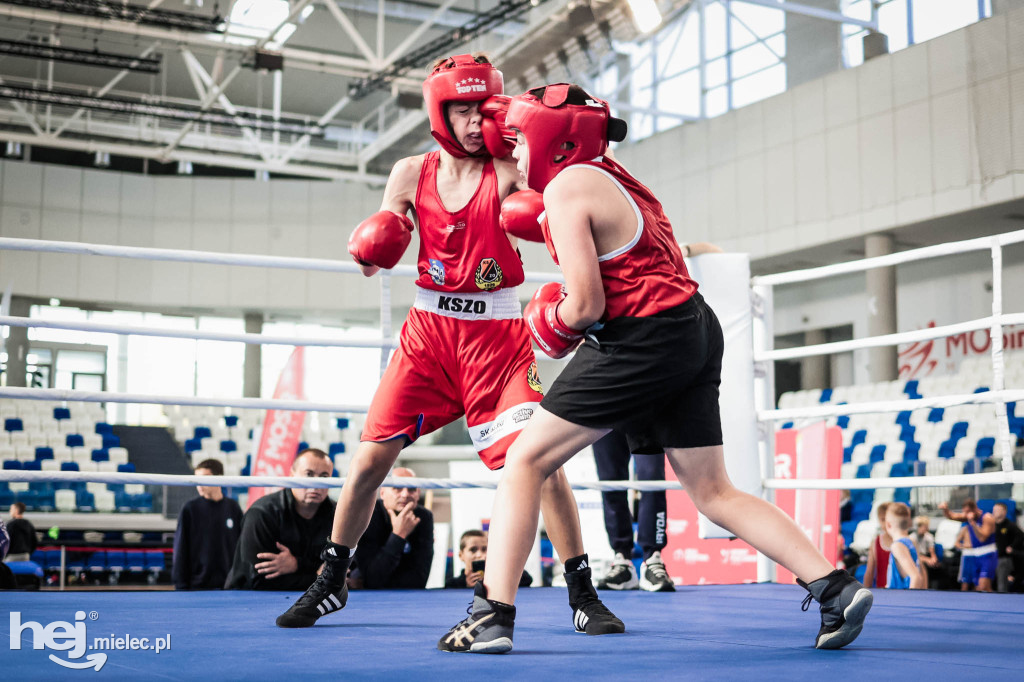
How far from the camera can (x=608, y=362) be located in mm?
1859

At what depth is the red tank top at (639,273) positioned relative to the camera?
6.14 feet

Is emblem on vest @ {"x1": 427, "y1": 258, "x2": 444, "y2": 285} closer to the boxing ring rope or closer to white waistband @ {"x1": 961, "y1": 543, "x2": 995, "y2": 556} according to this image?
the boxing ring rope

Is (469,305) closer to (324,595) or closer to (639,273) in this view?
(639,273)

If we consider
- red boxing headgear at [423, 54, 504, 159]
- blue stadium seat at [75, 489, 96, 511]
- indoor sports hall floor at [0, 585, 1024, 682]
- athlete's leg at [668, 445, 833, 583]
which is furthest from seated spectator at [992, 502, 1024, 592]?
blue stadium seat at [75, 489, 96, 511]

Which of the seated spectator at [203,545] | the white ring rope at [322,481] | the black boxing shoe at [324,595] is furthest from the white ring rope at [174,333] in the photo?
the seated spectator at [203,545]

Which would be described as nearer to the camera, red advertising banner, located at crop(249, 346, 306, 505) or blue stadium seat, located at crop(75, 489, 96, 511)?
red advertising banner, located at crop(249, 346, 306, 505)

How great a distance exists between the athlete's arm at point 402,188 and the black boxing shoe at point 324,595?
66cm

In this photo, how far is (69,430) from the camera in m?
12.9

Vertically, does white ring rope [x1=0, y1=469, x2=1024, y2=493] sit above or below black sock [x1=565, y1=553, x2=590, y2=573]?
above

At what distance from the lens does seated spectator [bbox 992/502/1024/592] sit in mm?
6297

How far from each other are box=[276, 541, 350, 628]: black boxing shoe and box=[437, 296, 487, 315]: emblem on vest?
1.98 feet

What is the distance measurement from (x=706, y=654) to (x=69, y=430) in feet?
41.4

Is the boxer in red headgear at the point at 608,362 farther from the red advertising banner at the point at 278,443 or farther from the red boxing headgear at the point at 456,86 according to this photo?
the red advertising banner at the point at 278,443

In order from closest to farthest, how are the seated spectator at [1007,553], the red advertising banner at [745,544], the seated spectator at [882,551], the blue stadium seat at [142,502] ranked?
the red advertising banner at [745,544] → the seated spectator at [882,551] → the seated spectator at [1007,553] → the blue stadium seat at [142,502]
